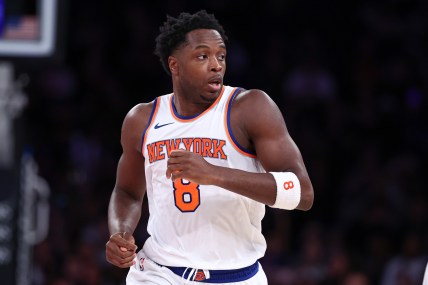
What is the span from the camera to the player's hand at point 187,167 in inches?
140

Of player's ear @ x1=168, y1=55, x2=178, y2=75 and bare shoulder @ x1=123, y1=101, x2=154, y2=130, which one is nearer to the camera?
player's ear @ x1=168, y1=55, x2=178, y2=75

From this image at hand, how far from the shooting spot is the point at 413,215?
8.62m

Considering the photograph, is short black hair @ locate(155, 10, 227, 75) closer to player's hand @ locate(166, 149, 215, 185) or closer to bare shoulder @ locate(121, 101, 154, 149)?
bare shoulder @ locate(121, 101, 154, 149)

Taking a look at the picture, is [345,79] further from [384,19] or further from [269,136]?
[269,136]

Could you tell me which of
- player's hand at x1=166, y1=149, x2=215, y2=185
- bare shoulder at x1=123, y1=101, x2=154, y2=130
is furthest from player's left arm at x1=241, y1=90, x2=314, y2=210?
bare shoulder at x1=123, y1=101, x2=154, y2=130

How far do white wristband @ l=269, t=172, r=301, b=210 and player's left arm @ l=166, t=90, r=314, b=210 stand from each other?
0.01 meters

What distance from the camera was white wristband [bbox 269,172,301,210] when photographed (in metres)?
3.72

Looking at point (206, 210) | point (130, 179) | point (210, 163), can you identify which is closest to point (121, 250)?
point (206, 210)

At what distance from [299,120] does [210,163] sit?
19.1ft

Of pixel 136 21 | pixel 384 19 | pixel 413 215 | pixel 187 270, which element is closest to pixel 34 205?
pixel 187 270

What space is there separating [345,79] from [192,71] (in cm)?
626

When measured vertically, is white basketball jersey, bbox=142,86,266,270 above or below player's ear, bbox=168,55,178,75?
below

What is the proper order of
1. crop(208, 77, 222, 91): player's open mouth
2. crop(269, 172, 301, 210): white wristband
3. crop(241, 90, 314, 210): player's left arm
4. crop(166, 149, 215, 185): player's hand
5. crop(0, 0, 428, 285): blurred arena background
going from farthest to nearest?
crop(0, 0, 428, 285): blurred arena background, crop(208, 77, 222, 91): player's open mouth, crop(241, 90, 314, 210): player's left arm, crop(269, 172, 301, 210): white wristband, crop(166, 149, 215, 185): player's hand

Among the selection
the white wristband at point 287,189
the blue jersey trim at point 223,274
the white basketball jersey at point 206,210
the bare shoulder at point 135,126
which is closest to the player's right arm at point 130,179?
the bare shoulder at point 135,126
